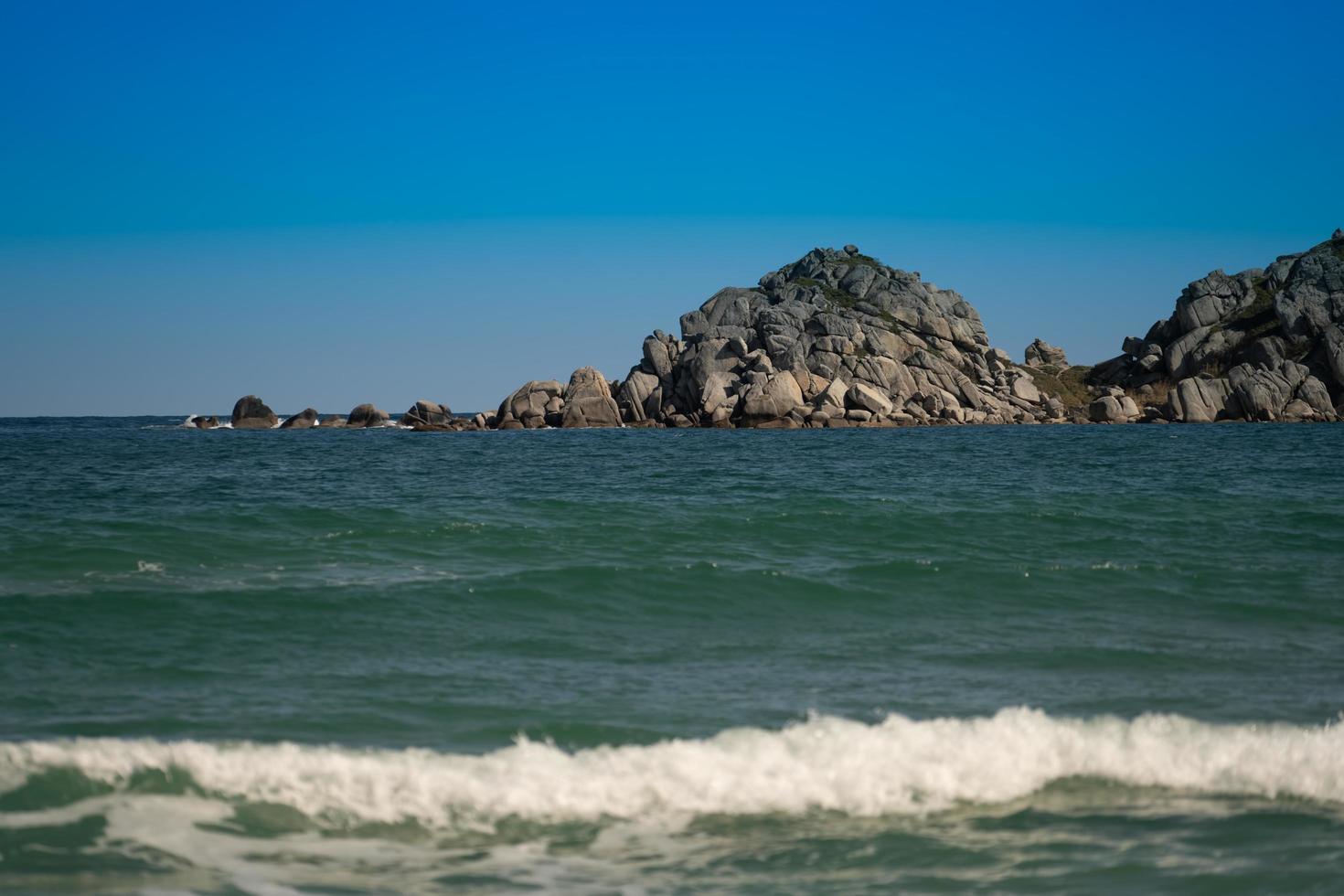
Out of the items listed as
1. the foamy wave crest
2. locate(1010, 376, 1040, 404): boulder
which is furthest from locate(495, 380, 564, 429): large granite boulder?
the foamy wave crest

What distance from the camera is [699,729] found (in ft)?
32.3

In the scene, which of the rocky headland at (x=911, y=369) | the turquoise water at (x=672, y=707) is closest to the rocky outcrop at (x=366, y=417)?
the rocky headland at (x=911, y=369)

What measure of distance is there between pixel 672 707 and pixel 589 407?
110820mm

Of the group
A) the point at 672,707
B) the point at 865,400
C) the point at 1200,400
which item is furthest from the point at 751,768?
the point at 1200,400

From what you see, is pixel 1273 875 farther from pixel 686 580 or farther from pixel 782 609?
pixel 686 580

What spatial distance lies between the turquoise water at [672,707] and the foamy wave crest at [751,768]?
3cm

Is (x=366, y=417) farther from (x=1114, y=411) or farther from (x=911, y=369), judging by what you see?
(x=1114, y=411)

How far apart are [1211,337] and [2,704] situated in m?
160

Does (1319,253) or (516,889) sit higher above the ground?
(1319,253)

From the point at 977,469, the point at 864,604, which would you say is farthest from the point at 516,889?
the point at 977,469

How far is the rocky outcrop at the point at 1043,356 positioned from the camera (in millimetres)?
177000

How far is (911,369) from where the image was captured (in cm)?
13400

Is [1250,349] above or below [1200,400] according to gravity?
above

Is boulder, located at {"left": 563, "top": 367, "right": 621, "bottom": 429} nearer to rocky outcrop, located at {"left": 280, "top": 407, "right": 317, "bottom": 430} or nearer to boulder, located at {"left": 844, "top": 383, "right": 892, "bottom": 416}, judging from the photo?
boulder, located at {"left": 844, "top": 383, "right": 892, "bottom": 416}
